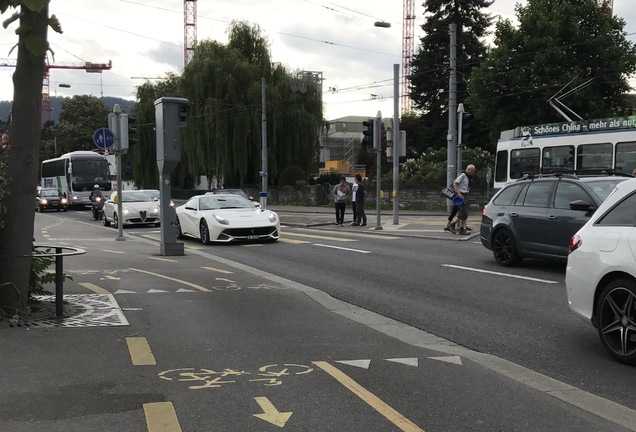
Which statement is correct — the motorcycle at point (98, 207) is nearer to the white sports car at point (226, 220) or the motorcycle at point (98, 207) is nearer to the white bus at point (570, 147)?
the white sports car at point (226, 220)

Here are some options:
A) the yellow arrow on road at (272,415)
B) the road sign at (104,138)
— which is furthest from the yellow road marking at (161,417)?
the road sign at (104,138)

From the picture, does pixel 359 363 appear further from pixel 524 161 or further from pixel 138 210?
pixel 138 210

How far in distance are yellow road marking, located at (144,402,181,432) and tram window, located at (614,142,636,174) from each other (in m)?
19.2

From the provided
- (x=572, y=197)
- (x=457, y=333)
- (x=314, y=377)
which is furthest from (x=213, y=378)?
(x=572, y=197)

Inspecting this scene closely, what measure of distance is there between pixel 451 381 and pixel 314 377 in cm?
103

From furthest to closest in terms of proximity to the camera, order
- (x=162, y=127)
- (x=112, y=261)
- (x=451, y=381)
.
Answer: (x=162, y=127), (x=112, y=261), (x=451, y=381)

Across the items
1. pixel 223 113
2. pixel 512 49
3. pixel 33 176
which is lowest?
pixel 33 176

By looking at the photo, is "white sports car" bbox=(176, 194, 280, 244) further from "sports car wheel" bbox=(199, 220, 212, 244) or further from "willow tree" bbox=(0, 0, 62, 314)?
"willow tree" bbox=(0, 0, 62, 314)

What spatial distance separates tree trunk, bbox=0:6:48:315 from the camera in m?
6.75

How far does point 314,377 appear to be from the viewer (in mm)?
5160

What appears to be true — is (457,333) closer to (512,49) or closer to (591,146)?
(591,146)

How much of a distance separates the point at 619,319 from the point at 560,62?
1444 inches

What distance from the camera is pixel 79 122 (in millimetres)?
99188

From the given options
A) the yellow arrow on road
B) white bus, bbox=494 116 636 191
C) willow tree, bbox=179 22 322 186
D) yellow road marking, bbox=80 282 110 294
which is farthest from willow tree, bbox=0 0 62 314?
willow tree, bbox=179 22 322 186
